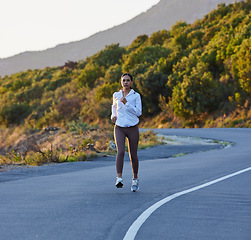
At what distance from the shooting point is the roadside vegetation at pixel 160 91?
3986 centimetres

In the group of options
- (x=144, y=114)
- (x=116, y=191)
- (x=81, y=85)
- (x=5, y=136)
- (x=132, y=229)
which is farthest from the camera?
(x=81, y=85)

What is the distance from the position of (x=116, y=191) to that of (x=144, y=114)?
148ft

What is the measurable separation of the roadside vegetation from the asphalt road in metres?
12.2

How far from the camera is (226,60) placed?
167 ft

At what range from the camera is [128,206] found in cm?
798

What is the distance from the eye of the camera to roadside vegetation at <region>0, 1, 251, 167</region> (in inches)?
1569

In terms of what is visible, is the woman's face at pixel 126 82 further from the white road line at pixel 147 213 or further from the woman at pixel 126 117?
the white road line at pixel 147 213

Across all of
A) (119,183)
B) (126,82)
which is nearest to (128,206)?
(119,183)

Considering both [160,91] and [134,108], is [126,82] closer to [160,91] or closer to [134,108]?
[134,108]

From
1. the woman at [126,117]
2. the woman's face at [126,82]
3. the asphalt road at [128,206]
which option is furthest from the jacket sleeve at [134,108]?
the asphalt road at [128,206]

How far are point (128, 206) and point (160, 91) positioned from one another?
47.1m

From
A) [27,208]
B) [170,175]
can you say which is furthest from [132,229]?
[170,175]

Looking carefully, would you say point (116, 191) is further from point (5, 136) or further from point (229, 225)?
point (5, 136)

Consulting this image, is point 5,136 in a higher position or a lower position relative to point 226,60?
lower
